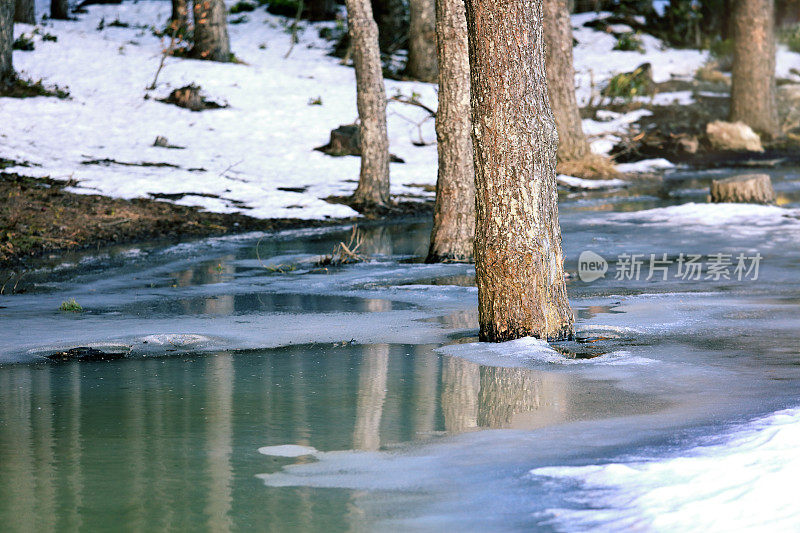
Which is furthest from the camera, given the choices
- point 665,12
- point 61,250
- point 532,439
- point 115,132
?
point 665,12

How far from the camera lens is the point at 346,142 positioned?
20.8 meters

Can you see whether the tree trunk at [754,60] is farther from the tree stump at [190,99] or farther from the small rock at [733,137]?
the tree stump at [190,99]

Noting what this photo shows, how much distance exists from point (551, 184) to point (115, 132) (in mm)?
15720

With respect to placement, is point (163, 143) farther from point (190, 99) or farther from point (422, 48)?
point (422, 48)

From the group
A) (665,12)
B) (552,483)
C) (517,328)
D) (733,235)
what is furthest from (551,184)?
(665,12)

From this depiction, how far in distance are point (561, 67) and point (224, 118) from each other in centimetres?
787

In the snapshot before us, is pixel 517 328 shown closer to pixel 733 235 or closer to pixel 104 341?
pixel 104 341

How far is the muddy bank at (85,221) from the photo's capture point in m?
12.5

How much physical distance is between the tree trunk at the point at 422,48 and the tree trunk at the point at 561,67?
5.80 meters

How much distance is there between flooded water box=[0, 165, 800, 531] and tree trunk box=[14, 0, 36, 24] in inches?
755

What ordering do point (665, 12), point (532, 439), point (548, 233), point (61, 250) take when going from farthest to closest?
1. point (665, 12)
2. point (61, 250)
3. point (548, 233)
4. point (532, 439)

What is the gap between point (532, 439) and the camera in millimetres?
4746

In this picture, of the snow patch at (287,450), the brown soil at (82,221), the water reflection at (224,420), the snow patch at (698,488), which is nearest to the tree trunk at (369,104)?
the brown soil at (82,221)

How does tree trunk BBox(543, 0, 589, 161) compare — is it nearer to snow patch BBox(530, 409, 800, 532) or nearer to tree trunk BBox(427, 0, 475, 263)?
tree trunk BBox(427, 0, 475, 263)
